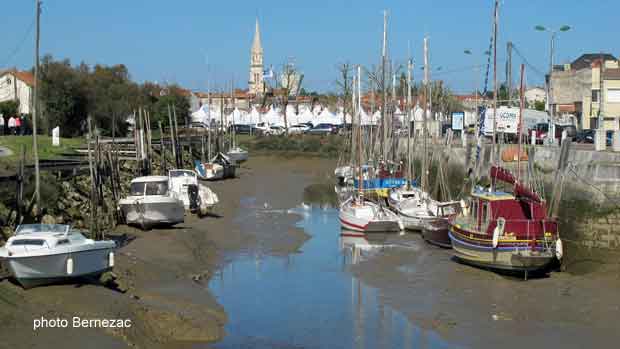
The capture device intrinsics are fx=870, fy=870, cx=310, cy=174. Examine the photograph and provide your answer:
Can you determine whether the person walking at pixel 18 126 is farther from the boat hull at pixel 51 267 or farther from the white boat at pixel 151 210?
the boat hull at pixel 51 267

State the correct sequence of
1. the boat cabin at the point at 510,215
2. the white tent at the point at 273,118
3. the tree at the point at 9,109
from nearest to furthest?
the boat cabin at the point at 510,215, the tree at the point at 9,109, the white tent at the point at 273,118

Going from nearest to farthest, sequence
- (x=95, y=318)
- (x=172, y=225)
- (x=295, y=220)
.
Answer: (x=95, y=318) → (x=172, y=225) → (x=295, y=220)

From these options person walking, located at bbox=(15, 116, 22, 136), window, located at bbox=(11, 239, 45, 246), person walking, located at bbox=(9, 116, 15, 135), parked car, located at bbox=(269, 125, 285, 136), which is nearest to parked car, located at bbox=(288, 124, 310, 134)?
parked car, located at bbox=(269, 125, 285, 136)

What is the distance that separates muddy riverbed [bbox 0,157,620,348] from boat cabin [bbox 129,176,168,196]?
1773mm

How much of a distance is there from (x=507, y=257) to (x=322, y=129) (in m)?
75.8

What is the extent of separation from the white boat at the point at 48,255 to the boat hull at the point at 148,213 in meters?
12.1

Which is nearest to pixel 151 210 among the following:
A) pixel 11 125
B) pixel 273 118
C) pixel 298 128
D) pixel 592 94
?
pixel 11 125

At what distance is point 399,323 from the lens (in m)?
21.7

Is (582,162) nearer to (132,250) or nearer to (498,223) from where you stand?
(498,223)

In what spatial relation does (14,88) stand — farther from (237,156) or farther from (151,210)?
(151,210)

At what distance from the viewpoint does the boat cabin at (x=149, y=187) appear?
35219 millimetres

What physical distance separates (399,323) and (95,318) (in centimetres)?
757

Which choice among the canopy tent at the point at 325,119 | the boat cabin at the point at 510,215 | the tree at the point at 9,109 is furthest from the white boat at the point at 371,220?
the canopy tent at the point at 325,119

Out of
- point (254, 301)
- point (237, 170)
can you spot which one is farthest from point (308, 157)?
point (254, 301)
